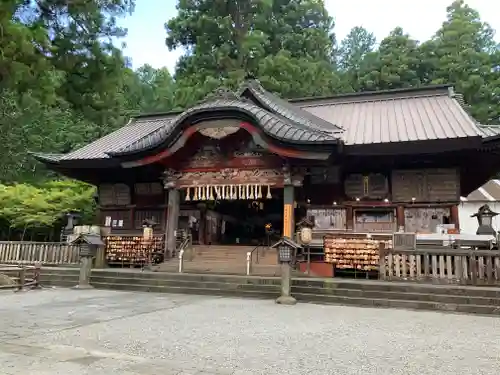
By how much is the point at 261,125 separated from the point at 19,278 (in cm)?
798

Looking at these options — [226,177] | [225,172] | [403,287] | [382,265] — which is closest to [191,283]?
[226,177]

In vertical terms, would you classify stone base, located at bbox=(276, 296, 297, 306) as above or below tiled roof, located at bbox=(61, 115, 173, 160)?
below

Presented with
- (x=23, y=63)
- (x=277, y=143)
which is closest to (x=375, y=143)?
(x=277, y=143)

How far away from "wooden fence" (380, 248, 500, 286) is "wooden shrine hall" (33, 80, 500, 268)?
323 cm

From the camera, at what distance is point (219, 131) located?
13766 mm

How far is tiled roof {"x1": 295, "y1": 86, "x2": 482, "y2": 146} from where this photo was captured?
13.5 m

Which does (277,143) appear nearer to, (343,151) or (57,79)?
(343,151)

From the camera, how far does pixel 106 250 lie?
14703 mm

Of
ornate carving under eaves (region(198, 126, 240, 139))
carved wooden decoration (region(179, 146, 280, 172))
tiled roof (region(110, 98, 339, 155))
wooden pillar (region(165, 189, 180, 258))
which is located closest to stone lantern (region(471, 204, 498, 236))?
tiled roof (region(110, 98, 339, 155))

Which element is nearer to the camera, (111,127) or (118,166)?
(118,166)

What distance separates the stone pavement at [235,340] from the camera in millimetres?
4520

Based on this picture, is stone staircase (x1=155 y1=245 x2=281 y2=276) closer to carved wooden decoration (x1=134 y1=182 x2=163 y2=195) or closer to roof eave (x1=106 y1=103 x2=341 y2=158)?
carved wooden decoration (x1=134 y1=182 x2=163 y2=195)

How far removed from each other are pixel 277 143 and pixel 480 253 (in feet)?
20.4

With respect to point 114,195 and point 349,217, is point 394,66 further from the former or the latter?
point 114,195
